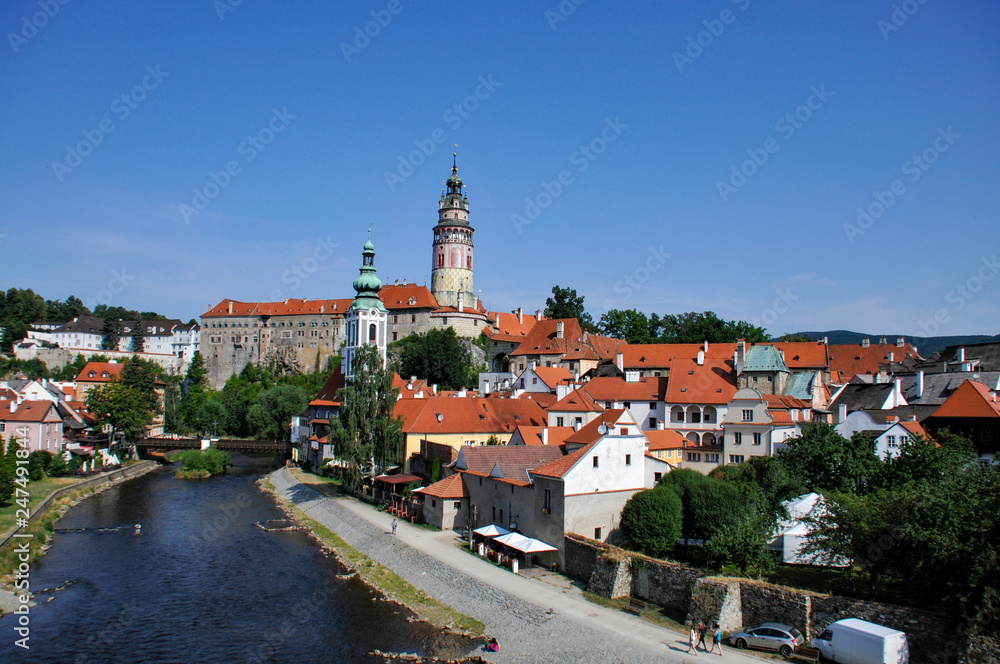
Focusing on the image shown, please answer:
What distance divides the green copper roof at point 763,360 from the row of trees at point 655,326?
2231 centimetres

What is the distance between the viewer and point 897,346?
64188 millimetres

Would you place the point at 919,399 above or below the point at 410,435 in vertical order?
above

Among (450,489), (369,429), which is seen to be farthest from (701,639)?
(369,429)

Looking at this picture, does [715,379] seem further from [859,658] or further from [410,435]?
[859,658]

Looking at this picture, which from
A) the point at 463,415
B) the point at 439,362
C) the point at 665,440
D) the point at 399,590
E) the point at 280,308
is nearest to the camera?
the point at 399,590

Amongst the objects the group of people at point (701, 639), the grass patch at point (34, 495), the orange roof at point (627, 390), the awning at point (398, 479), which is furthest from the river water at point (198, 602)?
the orange roof at point (627, 390)

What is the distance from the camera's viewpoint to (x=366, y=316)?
180ft

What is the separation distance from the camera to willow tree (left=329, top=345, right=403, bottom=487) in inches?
1572

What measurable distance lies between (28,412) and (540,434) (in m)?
36.1

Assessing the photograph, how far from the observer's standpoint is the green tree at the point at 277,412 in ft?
235

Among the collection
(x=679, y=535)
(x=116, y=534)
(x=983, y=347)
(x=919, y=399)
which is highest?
(x=983, y=347)

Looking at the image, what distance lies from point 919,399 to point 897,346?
25205mm

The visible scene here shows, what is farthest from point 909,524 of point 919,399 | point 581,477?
point 919,399

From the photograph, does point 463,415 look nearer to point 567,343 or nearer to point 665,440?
point 665,440
